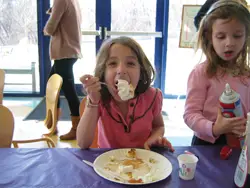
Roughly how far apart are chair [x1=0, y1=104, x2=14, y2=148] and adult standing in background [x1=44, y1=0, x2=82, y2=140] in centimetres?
146

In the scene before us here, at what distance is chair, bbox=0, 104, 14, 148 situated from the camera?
1.35 meters

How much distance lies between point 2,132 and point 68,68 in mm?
1673

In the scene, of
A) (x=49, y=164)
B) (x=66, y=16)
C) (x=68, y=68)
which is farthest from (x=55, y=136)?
(x=49, y=164)

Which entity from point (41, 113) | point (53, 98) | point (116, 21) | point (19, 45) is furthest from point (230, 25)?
point (19, 45)

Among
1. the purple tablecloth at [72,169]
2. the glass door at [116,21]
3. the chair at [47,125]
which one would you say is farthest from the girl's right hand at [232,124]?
the glass door at [116,21]

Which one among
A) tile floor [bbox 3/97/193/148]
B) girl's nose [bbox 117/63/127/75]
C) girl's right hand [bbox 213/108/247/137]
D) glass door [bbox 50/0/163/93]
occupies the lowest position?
tile floor [bbox 3/97/193/148]

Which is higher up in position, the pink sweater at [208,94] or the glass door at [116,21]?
the glass door at [116,21]

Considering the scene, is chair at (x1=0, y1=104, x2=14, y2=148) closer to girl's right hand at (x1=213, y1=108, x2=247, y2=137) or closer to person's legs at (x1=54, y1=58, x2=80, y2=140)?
Result: girl's right hand at (x1=213, y1=108, x2=247, y2=137)

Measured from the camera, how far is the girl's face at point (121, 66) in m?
1.16

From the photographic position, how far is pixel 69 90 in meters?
2.89

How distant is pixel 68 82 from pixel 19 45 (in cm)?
178

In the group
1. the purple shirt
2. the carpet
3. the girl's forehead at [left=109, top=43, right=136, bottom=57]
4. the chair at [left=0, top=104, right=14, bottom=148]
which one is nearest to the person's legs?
the carpet

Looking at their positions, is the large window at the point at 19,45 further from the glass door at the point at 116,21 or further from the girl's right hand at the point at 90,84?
the girl's right hand at the point at 90,84

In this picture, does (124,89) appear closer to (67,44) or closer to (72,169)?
(72,169)
